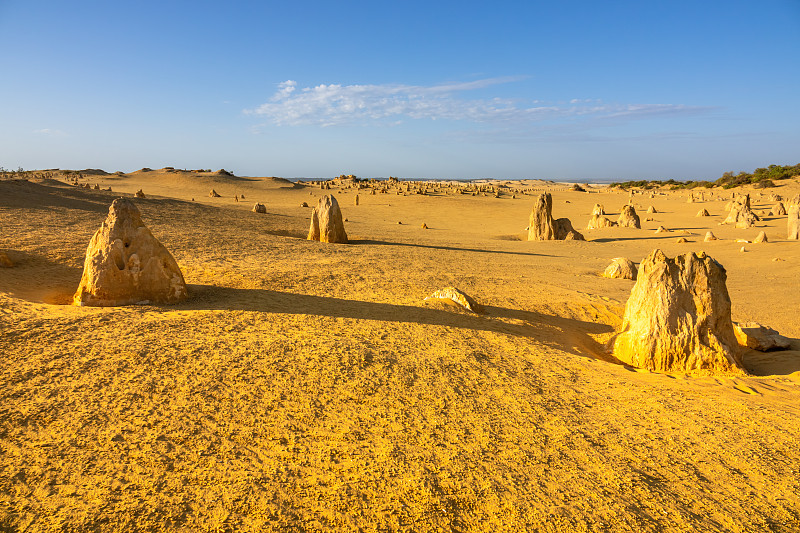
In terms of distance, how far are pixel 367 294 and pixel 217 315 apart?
2.45 m

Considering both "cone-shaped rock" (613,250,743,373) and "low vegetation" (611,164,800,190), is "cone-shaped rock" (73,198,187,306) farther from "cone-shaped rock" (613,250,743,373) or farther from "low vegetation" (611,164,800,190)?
"low vegetation" (611,164,800,190)

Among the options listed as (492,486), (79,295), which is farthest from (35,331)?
(492,486)

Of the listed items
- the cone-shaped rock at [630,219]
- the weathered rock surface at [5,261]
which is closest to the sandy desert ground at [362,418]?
the weathered rock surface at [5,261]

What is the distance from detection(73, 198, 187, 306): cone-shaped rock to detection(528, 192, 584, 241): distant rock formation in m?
13.9

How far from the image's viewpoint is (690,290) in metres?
5.48

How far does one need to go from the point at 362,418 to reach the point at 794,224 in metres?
18.2

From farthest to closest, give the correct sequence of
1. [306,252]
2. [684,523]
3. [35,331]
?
1. [306,252]
2. [35,331]
3. [684,523]

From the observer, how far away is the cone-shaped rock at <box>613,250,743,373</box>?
204 inches

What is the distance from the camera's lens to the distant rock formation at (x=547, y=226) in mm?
16953

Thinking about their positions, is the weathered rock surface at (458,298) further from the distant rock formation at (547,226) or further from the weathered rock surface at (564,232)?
the weathered rock surface at (564,232)

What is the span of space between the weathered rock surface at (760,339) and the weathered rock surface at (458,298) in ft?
11.5

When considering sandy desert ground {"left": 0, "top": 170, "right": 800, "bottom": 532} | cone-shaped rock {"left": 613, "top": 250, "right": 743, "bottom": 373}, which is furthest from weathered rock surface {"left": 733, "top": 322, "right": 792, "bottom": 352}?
cone-shaped rock {"left": 613, "top": 250, "right": 743, "bottom": 373}

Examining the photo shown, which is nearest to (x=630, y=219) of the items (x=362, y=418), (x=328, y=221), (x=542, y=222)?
(x=542, y=222)

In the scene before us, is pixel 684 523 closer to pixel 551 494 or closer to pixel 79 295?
pixel 551 494
